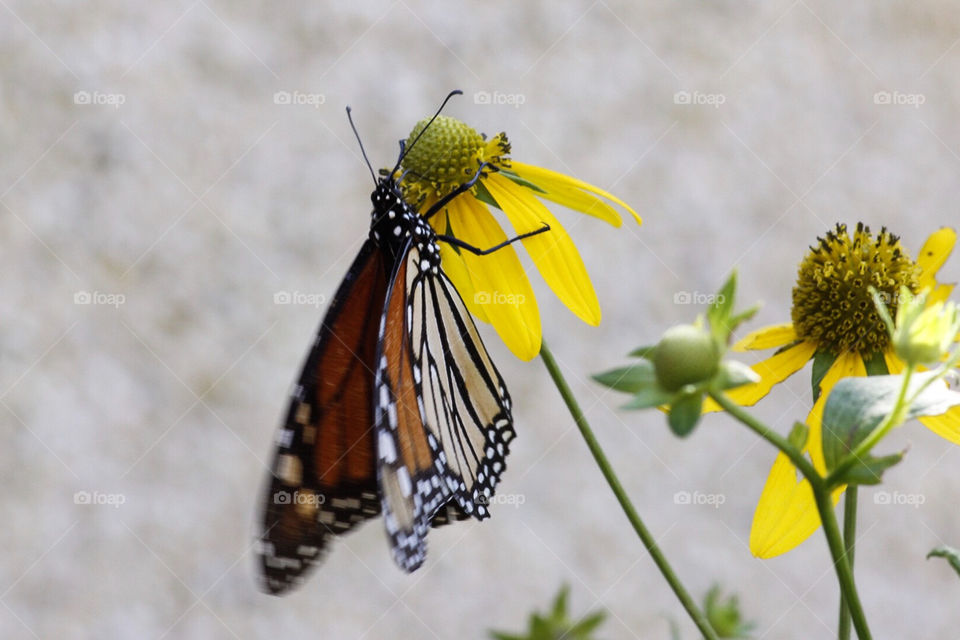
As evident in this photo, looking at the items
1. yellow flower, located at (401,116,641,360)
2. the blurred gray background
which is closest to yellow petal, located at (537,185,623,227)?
yellow flower, located at (401,116,641,360)

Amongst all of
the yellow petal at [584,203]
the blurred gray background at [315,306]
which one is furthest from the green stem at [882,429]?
the blurred gray background at [315,306]

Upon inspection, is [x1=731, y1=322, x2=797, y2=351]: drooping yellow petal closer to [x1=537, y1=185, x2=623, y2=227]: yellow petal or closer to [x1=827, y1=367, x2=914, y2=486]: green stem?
[x1=537, y1=185, x2=623, y2=227]: yellow petal

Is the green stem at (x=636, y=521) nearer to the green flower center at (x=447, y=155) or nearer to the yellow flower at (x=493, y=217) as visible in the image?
the yellow flower at (x=493, y=217)

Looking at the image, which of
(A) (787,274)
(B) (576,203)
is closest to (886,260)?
(B) (576,203)

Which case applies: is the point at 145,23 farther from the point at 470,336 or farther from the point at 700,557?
the point at 700,557

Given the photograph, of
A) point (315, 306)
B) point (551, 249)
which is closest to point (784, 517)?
point (551, 249)

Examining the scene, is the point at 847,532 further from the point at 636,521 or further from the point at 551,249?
the point at 551,249
